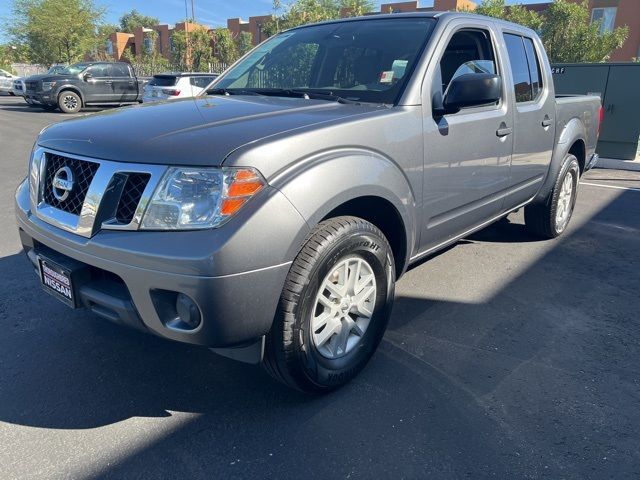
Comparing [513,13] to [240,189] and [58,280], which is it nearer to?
[240,189]

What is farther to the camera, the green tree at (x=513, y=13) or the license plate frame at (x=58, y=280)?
the green tree at (x=513, y=13)

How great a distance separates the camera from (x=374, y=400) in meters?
2.58

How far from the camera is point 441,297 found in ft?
12.4

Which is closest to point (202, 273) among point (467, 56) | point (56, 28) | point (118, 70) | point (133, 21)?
point (467, 56)

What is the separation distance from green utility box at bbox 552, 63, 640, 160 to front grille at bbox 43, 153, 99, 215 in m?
10.3

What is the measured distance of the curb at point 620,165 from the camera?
9664 mm

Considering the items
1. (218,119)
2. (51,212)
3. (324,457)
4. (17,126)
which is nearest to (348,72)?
(218,119)

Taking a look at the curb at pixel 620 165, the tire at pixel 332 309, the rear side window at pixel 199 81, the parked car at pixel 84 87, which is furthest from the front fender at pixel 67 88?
the tire at pixel 332 309

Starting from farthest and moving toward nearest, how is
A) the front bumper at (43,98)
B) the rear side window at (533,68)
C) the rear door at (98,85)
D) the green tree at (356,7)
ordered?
the green tree at (356,7), the rear door at (98,85), the front bumper at (43,98), the rear side window at (533,68)

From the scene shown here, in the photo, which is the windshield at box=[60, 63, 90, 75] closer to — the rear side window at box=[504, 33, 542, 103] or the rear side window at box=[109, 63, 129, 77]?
the rear side window at box=[109, 63, 129, 77]

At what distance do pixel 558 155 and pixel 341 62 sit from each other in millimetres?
2476

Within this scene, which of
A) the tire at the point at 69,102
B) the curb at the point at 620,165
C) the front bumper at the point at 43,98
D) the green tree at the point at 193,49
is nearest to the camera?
the curb at the point at 620,165

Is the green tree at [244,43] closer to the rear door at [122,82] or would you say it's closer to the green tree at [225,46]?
the green tree at [225,46]

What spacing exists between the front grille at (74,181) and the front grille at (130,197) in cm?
22
